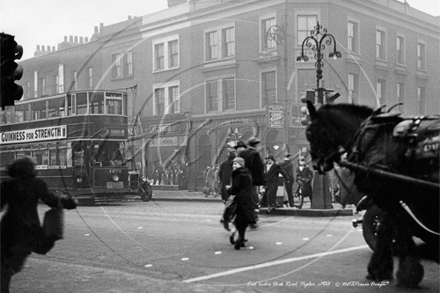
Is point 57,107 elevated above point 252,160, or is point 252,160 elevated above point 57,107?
point 57,107

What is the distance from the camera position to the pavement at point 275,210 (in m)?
12.9

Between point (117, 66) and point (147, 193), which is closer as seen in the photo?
point (117, 66)

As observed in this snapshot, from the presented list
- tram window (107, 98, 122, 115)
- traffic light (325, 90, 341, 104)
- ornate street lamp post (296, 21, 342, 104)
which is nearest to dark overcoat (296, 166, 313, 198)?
tram window (107, 98, 122, 115)

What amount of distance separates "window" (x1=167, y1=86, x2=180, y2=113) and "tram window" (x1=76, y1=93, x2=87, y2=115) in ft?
15.9

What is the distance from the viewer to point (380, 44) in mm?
6941

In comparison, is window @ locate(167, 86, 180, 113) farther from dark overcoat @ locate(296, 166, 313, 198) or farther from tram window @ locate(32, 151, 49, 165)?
dark overcoat @ locate(296, 166, 313, 198)

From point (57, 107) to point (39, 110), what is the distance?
0.55 m

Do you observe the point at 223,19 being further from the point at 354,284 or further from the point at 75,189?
the point at 75,189

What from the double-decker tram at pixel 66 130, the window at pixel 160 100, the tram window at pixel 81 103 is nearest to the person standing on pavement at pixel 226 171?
the window at pixel 160 100

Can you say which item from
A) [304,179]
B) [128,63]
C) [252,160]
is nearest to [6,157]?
[128,63]

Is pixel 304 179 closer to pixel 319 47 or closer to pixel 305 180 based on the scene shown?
pixel 305 180

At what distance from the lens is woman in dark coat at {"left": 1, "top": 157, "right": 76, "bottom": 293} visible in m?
5.29

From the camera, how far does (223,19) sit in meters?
9.38

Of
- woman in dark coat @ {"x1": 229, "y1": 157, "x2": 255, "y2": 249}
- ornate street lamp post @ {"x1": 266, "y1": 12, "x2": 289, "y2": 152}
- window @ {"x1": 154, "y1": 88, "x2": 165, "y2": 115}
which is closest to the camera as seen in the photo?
ornate street lamp post @ {"x1": 266, "y1": 12, "x2": 289, "y2": 152}
